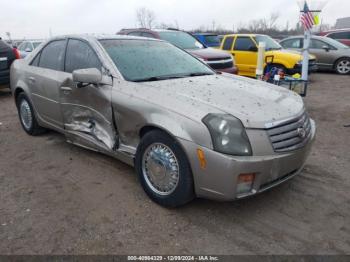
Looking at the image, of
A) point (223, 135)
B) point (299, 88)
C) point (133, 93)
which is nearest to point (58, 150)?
point (133, 93)

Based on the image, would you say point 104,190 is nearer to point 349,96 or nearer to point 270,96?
point 270,96

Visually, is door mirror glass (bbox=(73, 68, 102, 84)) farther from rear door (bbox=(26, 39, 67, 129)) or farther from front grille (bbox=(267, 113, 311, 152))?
front grille (bbox=(267, 113, 311, 152))

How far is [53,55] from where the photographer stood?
4.71m

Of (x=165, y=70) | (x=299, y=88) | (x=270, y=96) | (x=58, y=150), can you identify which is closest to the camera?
(x=270, y=96)

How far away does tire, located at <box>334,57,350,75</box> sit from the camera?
12.9 metres

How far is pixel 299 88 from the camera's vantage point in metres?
6.95

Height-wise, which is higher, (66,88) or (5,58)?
(66,88)

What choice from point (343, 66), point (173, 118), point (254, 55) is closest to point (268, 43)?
point (254, 55)

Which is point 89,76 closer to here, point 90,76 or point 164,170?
point 90,76

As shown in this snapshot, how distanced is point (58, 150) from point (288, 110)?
3253mm

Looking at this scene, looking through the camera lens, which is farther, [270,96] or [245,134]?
[270,96]

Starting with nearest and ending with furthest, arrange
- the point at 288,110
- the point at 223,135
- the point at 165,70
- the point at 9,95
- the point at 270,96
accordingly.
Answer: the point at 223,135, the point at 288,110, the point at 270,96, the point at 165,70, the point at 9,95

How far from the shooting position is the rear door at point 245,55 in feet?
36.7

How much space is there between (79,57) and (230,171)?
2549 mm
